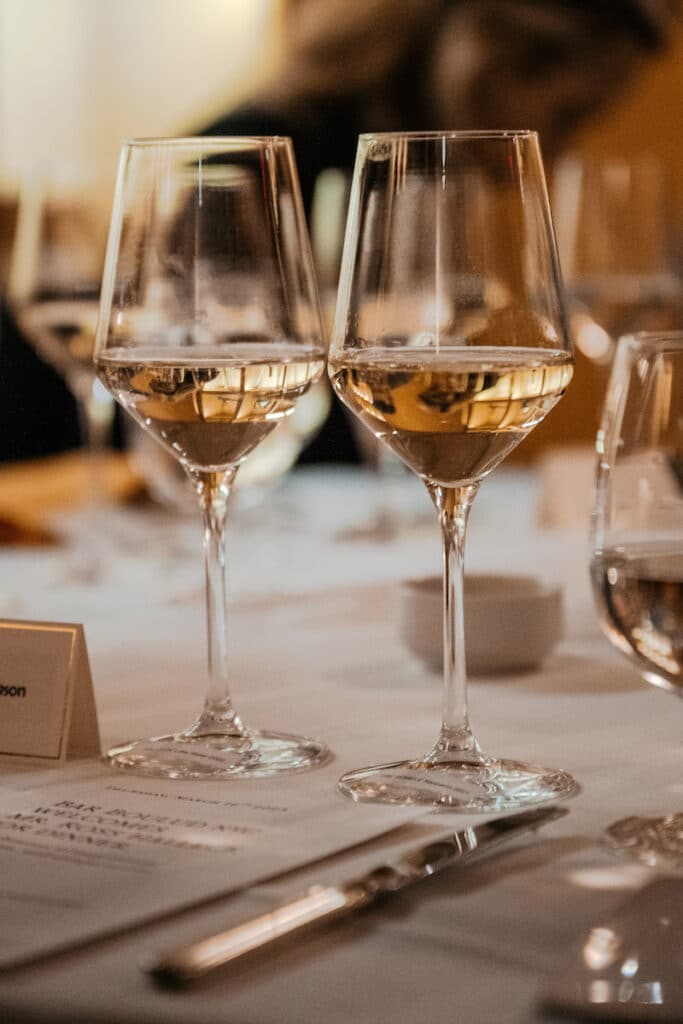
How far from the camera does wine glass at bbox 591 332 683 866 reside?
26.8 inches

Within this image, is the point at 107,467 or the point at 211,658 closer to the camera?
the point at 211,658

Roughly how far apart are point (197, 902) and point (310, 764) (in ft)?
0.79

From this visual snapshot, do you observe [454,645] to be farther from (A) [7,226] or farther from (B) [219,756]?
(A) [7,226]

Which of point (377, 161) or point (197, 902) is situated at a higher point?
point (377, 161)

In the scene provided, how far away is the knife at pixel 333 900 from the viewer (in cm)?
51

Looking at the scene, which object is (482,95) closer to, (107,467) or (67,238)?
(107,467)

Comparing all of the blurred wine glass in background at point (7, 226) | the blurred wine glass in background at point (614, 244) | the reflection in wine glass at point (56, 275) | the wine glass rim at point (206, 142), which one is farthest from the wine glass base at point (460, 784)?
the blurred wine glass in background at point (614, 244)

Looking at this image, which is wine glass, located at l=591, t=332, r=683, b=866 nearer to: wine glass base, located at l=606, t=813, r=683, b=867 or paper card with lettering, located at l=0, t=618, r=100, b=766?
wine glass base, located at l=606, t=813, r=683, b=867

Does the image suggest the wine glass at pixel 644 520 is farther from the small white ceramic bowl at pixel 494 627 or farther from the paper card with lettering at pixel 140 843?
the small white ceramic bowl at pixel 494 627

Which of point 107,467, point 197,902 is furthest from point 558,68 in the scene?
point 197,902

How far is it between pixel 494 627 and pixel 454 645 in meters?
0.26

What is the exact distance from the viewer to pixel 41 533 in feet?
5.65

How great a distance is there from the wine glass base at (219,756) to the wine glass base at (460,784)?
43 millimetres

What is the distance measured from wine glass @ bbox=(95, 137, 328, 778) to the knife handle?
0.91 ft
